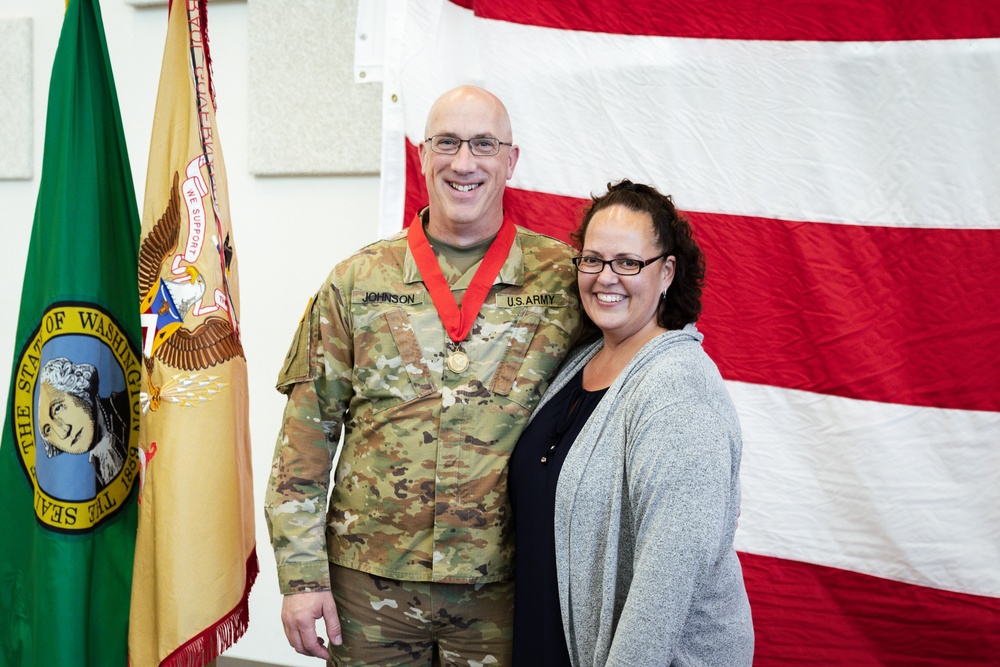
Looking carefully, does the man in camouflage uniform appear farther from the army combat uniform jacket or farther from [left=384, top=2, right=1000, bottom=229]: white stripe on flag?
[left=384, top=2, right=1000, bottom=229]: white stripe on flag

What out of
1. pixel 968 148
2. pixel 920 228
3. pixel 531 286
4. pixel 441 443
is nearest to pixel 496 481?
pixel 441 443

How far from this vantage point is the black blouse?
131cm

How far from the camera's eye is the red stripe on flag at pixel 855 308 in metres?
1.89

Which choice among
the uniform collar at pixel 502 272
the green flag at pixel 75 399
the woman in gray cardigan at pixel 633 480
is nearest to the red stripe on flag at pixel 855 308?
the uniform collar at pixel 502 272

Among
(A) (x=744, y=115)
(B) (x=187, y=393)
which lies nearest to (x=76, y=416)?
(B) (x=187, y=393)

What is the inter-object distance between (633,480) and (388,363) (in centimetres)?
52

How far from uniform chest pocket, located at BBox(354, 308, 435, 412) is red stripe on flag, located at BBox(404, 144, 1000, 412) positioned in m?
0.71

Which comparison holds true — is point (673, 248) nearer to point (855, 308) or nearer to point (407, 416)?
point (407, 416)

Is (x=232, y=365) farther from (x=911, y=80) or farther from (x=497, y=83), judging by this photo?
(x=911, y=80)

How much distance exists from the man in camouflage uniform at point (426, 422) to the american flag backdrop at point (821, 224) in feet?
1.87

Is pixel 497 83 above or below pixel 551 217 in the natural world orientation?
above

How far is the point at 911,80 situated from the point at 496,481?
1.30 m

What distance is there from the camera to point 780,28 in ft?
6.50

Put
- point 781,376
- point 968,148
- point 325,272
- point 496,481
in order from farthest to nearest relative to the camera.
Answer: point 325,272, point 781,376, point 968,148, point 496,481
